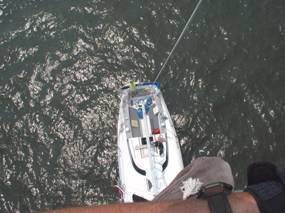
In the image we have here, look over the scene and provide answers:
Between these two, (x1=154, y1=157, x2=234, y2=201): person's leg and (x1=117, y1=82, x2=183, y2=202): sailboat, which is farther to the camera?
(x1=117, y1=82, x2=183, y2=202): sailboat

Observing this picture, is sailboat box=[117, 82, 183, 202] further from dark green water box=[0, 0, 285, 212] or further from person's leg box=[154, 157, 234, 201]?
person's leg box=[154, 157, 234, 201]

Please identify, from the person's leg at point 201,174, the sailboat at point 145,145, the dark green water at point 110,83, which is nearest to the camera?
the person's leg at point 201,174

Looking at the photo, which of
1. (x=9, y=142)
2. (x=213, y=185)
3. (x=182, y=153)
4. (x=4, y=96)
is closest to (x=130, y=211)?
(x=213, y=185)

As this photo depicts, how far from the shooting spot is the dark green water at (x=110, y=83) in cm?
1486

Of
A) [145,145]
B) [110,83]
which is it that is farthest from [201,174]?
[110,83]

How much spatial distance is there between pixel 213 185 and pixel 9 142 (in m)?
12.9

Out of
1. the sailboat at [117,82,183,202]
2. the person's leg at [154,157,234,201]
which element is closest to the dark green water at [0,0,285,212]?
the sailboat at [117,82,183,202]

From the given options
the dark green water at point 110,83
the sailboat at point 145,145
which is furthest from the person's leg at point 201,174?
the dark green water at point 110,83

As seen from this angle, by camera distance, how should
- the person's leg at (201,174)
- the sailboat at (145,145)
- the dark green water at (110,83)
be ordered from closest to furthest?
the person's leg at (201,174) → the sailboat at (145,145) → the dark green water at (110,83)

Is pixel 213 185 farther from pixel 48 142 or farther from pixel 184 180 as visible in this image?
pixel 48 142

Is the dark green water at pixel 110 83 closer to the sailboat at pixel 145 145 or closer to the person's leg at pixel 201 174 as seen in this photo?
the sailboat at pixel 145 145

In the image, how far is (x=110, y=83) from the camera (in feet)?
53.1

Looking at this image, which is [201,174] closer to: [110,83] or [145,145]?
[145,145]

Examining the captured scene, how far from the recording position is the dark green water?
1486cm
